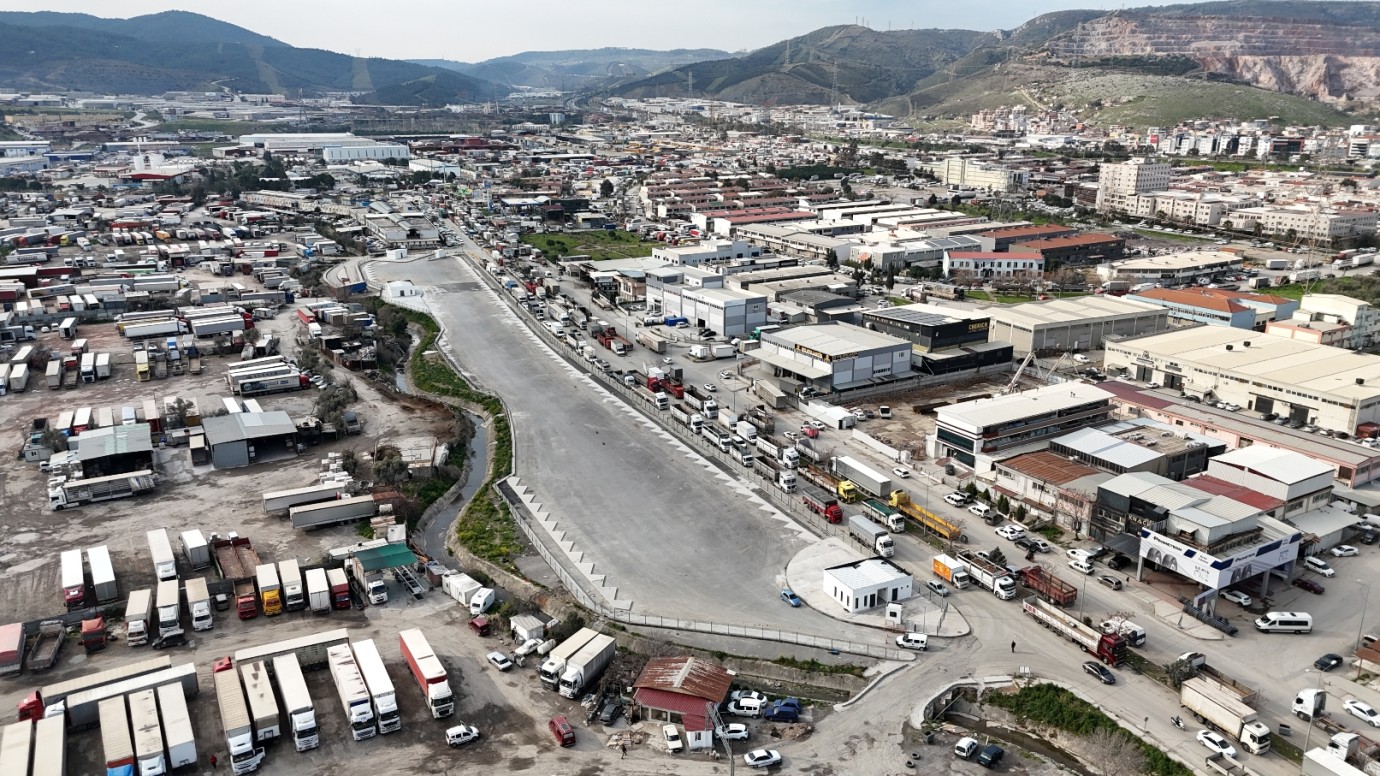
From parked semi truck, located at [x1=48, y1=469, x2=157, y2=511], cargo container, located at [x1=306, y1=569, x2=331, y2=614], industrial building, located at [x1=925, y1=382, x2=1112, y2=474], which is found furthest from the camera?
industrial building, located at [x1=925, y1=382, x2=1112, y2=474]

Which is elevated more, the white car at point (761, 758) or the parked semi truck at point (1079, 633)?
the parked semi truck at point (1079, 633)

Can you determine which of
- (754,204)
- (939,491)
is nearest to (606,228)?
(754,204)

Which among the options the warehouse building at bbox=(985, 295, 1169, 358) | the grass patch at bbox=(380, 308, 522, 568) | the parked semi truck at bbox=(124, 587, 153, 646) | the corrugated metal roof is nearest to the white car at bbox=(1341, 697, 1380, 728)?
the corrugated metal roof

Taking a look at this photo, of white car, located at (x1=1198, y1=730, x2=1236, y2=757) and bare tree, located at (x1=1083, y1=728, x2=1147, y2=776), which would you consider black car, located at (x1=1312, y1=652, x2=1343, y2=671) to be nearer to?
white car, located at (x1=1198, y1=730, x2=1236, y2=757)

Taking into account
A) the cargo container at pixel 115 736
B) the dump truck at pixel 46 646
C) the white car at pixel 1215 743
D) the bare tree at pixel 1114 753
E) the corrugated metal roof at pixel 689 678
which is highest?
the cargo container at pixel 115 736

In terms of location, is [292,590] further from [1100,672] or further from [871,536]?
[1100,672]

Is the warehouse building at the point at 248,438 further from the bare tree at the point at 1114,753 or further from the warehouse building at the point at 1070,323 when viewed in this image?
the warehouse building at the point at 1070,323

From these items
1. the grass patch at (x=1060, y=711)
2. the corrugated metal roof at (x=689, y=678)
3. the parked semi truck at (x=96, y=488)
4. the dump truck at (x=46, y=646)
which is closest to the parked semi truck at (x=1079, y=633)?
the grass patch at (x=1060, y=711)
